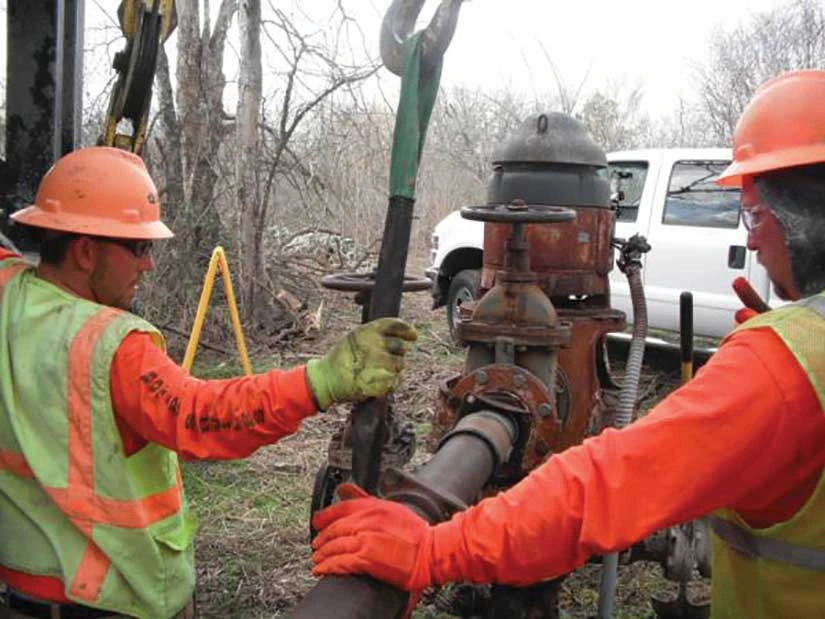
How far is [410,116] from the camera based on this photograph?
2.03 m

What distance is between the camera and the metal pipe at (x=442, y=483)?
5.07ft

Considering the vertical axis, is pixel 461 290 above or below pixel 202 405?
below

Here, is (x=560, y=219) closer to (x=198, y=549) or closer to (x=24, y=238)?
(x=24, y=238)

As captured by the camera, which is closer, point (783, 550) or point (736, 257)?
point (783, 550)

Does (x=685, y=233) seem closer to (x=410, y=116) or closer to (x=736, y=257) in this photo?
(x=736, y=257)

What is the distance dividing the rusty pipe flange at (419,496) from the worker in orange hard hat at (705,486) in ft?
0.45

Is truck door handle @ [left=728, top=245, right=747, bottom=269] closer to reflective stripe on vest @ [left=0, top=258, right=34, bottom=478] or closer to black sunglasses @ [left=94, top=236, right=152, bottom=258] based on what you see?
black sunglasses @ [left=94, top=236, right=152, bottom=258]

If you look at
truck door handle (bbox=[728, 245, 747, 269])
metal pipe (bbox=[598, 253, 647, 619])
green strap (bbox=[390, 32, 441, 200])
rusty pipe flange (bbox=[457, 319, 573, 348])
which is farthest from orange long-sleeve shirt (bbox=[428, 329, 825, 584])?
truck door handle (bbox=[728, 245, 747, 269])

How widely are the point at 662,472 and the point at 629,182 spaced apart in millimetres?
7887

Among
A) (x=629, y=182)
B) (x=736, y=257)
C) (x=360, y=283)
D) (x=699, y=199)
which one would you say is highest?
(x=629, y=182)

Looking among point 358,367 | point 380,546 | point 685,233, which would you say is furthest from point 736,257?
point 380,546

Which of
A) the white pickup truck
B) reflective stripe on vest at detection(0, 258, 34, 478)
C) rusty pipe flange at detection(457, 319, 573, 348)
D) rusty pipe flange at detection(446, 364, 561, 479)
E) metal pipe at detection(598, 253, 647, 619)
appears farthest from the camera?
the white pickup truck

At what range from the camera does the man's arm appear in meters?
1.52

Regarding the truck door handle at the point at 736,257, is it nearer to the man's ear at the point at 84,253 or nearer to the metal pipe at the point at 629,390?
the metal pipe at the point at 629,390
